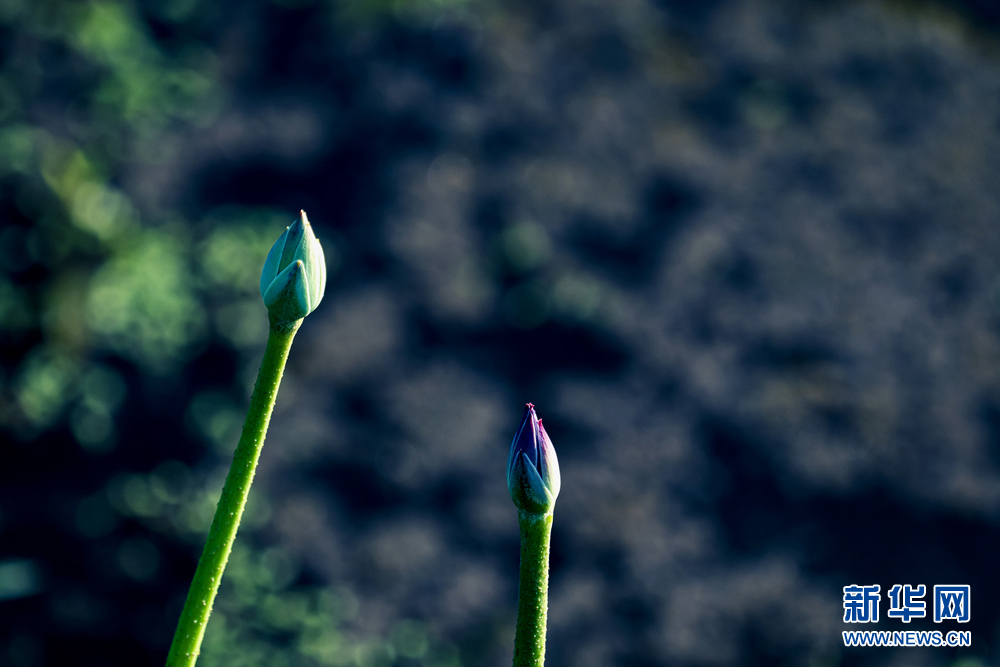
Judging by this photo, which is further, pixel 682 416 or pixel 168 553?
pixel 682 416

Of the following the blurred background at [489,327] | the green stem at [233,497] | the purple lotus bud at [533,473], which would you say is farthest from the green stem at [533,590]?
the blurred background at [489,327]

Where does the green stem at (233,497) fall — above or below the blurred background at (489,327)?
below

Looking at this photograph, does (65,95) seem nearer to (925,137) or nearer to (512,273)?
(512,273)

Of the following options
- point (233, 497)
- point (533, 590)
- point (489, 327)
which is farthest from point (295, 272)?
point (489, 327)

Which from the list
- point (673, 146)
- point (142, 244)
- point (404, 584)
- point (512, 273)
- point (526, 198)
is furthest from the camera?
point (673, 146)

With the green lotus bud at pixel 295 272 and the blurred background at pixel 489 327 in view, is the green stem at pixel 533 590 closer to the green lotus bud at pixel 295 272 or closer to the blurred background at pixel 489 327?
the green lotus bud at pixel 295 272

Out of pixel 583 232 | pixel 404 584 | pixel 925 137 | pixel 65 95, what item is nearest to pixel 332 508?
pixel 404 584
